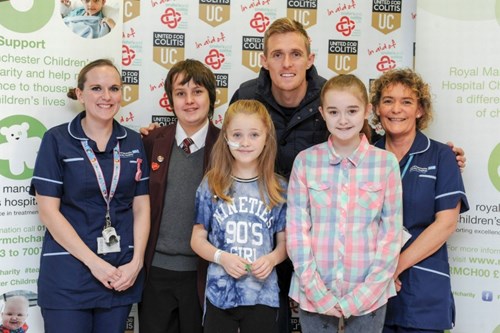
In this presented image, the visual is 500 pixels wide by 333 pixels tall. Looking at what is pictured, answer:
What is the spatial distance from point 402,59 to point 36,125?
2306 millimetres

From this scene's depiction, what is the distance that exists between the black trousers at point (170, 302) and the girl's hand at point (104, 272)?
20 cm

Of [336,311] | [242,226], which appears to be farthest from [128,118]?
[336,311]

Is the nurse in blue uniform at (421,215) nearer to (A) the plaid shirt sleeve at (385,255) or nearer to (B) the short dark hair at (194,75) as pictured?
(A) the plaid shirt sleeve at (385,255)

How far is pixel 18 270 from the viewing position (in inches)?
105

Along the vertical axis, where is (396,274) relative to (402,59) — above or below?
below

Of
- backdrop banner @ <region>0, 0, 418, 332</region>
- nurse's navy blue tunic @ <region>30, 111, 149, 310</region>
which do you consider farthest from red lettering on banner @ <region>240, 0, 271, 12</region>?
nurse's navy blue tunic @ <region>30, 111, 149, 310</region>

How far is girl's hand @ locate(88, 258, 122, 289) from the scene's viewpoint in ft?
7.43

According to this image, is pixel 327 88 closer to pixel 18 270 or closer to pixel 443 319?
pixel 443 319

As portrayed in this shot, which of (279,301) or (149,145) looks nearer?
(279,301)

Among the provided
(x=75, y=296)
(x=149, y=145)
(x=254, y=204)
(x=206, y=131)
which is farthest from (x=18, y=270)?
(x=254, y=204)

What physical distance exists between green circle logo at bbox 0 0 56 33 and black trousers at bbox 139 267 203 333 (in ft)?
4.67

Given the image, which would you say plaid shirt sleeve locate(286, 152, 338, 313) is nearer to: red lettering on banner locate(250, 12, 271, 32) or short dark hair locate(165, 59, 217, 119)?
short dark hair locate(165, 59, 217, 119)

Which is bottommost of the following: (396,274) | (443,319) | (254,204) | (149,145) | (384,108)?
(443,319)

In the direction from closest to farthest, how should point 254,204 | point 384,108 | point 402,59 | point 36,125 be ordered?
point 254,204, point 384,108, point 36,125, point 402,59
